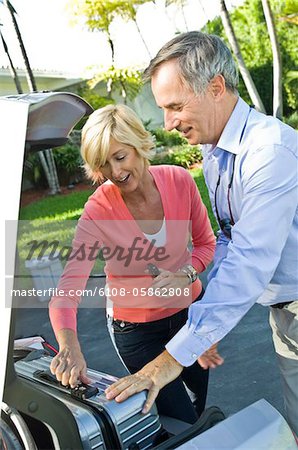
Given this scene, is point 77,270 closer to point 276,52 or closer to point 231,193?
point 231,193

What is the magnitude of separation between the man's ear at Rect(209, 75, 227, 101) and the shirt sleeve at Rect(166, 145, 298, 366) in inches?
7.6

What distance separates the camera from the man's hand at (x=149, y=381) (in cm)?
134

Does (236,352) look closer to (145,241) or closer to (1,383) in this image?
(145,241)

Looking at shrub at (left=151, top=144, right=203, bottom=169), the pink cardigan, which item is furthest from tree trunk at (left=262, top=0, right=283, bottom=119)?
the pink cardigan

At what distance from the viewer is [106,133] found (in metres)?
1.89

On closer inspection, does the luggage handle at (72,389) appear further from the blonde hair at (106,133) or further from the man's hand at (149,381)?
the blonde hair at (106,133)

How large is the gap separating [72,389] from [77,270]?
55 cm

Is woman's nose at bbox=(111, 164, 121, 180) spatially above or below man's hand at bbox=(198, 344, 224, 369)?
above

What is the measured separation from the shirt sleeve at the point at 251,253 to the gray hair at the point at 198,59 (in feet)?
0.74

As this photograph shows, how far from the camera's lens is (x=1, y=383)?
1.15 m

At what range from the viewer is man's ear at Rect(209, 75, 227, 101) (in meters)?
1.46

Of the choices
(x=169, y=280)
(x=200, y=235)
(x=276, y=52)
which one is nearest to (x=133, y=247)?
(x=169, y=280)

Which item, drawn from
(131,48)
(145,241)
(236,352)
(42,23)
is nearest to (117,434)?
(145,241)

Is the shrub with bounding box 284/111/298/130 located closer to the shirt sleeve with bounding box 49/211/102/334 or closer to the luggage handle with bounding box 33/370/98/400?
the shirt sleeve with bounding box 49/211/102/334
